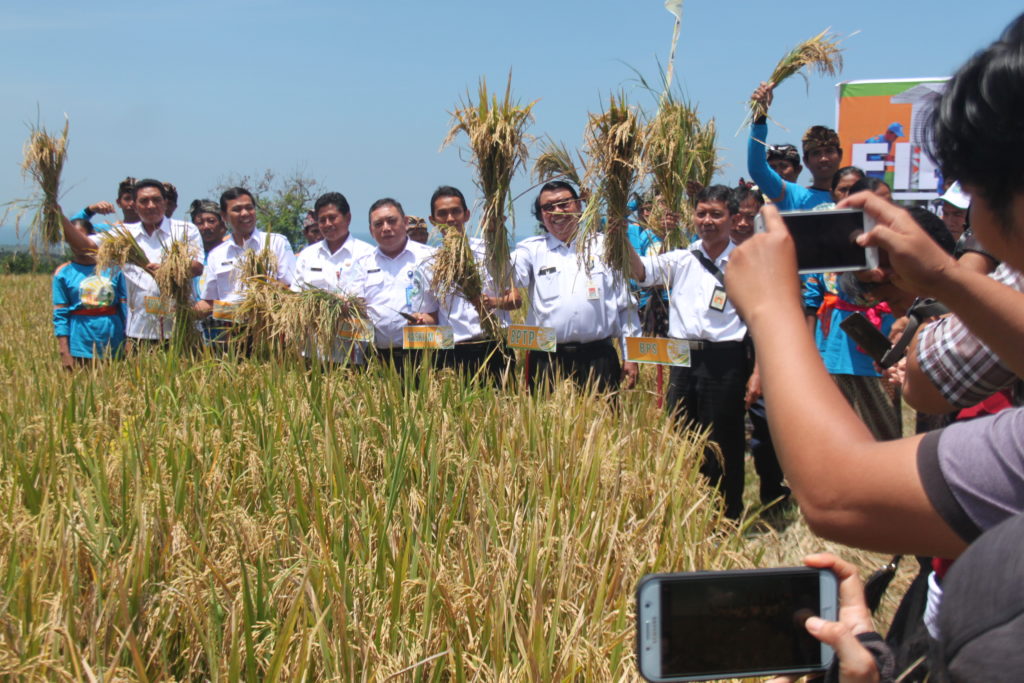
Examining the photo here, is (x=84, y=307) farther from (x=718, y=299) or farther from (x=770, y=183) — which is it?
(x=770, y=183)

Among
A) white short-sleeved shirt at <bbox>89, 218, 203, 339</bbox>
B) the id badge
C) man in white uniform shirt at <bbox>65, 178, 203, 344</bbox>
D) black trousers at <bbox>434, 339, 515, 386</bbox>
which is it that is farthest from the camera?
white short-sleeved shirt at <bbox>89, 218, 203, 339</bbox>

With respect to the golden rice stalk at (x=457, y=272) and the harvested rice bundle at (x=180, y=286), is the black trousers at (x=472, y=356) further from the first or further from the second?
the harvested rice bundle at (x=180, y=286)

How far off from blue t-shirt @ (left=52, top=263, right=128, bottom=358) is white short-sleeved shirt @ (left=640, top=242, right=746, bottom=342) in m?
3.55

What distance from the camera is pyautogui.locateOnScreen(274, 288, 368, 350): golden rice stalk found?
15.0 ft

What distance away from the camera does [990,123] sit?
3.09 feet

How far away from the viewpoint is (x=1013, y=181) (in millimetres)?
944

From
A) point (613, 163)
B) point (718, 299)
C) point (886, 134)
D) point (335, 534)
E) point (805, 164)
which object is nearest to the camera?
point (335, 534)

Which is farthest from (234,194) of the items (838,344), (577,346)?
(838,344)

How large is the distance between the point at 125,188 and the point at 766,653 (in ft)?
24.4

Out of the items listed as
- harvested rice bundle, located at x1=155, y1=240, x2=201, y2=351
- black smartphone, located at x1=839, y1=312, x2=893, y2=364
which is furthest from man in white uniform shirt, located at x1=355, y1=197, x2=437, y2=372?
black smartphone, located at x1=839, y1=312, x2=893, y2=364

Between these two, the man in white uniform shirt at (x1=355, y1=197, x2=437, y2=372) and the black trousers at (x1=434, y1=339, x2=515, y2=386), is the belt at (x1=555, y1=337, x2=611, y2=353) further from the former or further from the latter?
the man in white uniform shirt at (x1=355, y1=197, x2=437, y2=372)

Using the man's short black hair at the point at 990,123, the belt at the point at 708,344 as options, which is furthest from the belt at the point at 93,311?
the man's short black hair at the point at 990,123

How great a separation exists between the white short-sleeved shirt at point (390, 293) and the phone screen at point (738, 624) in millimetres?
3970

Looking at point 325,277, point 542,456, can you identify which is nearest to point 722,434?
point 542,456
